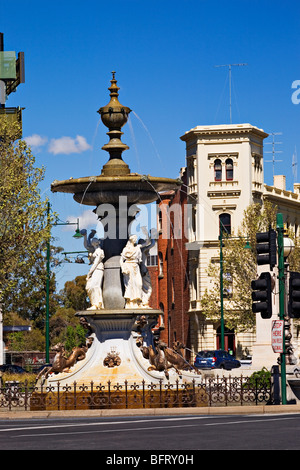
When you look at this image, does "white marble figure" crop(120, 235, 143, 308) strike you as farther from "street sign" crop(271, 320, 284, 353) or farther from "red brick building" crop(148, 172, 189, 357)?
"red brick building" crop(148, 172, 189, 357)

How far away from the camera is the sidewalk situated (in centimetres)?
2395

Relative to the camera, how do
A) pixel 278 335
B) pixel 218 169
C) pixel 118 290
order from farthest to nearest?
pixel 218 169 < pixel 118 290 < pixel 278 335

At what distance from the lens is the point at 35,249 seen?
37.9 metres

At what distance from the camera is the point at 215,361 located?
5744 cm

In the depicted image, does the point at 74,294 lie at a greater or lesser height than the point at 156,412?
greater

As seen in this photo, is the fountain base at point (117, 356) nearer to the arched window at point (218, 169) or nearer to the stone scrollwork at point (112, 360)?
the stone scrollwork at point (112, 360)

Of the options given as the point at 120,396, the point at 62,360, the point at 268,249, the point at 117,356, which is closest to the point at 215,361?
the point at 117,356

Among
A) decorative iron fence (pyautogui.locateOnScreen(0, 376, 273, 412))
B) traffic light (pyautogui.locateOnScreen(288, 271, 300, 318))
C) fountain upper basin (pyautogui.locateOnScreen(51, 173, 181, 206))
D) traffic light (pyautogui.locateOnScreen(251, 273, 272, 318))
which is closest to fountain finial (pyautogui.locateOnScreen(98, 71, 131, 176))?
fountain upper basin (pyautogui.locateOnScreen(51, 173, 181, 206))

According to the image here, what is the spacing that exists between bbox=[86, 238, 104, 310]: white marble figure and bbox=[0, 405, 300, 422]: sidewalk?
399 centimetres

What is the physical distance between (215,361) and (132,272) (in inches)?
1195

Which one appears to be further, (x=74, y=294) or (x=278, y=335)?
(x=74, y=294)

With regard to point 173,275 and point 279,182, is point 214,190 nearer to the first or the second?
point 173,275
